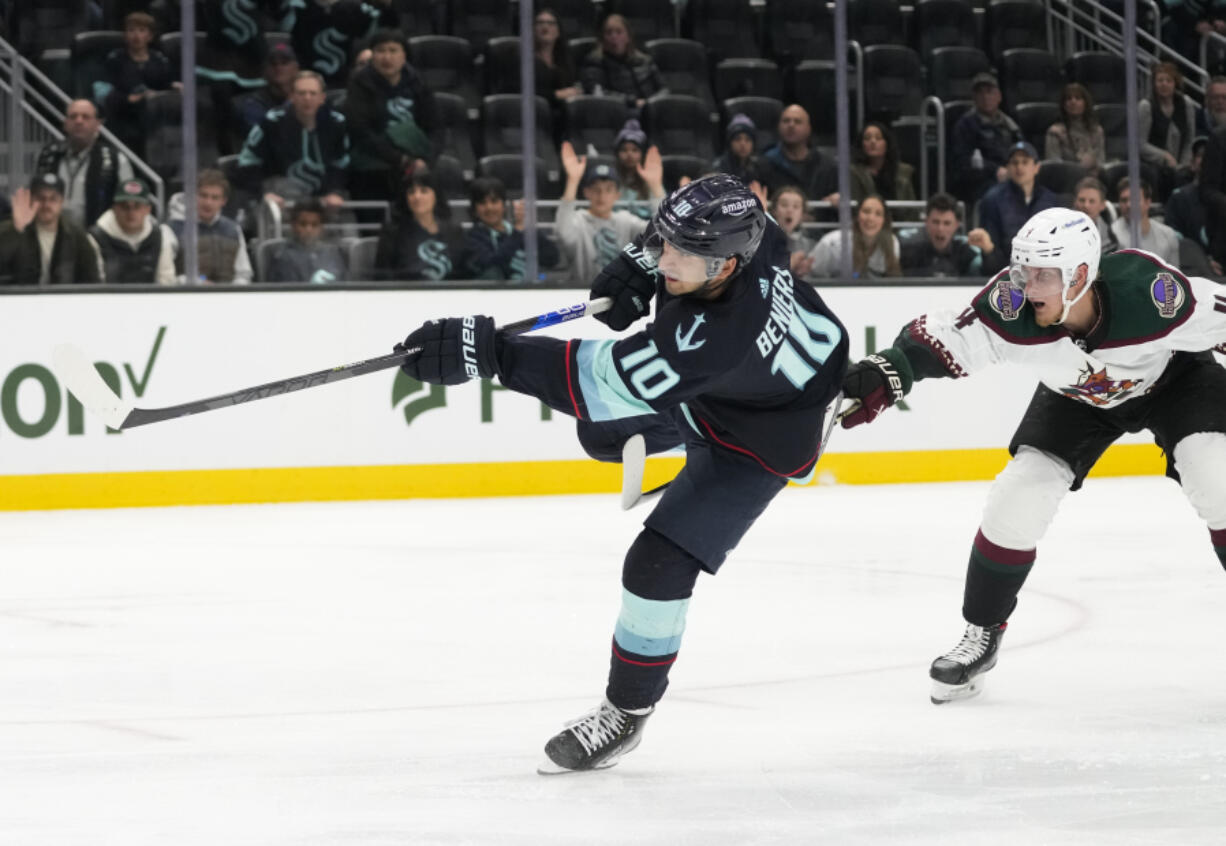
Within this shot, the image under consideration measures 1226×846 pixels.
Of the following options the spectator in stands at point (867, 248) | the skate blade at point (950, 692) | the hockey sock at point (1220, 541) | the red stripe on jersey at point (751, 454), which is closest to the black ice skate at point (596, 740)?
the red stripe on jersey at point (751, 454)

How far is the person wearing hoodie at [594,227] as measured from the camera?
784 cm

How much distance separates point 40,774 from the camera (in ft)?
9.92

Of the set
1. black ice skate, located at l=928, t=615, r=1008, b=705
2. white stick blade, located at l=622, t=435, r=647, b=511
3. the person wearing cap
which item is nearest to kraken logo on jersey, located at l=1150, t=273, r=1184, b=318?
black ice skate, located at l=928, t=615, r=1008, b=705

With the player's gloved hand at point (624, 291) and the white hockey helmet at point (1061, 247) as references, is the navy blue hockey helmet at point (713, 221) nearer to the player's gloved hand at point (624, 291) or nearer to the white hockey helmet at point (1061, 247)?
the player's gloved hand at point (624, 291)

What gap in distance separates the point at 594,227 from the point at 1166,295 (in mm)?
4591

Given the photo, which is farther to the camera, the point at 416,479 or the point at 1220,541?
the point at 416,479

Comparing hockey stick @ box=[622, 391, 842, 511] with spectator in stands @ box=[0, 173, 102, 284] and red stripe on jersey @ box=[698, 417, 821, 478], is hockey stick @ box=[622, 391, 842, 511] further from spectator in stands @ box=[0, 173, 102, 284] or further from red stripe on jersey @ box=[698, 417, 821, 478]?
spectator in stands @ box=[0, 173, 102, 284]

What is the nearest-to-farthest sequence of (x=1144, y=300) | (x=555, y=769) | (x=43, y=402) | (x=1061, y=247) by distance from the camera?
(x=555, y=769) → (x=1061, y=247) → (x=1144, y=300) → (x=43, y=402)

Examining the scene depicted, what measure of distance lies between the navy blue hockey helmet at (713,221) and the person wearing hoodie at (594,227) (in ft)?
15.9

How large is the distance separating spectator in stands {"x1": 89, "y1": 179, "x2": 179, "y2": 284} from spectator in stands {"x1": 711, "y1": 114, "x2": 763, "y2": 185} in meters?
2.50

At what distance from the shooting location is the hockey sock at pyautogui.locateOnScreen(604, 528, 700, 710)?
306 centimetres

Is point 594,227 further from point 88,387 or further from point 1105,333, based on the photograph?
point 1105,333

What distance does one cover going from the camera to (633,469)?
3.16 m

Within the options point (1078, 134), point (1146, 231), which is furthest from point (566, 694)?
Result: point (1078, 134)
